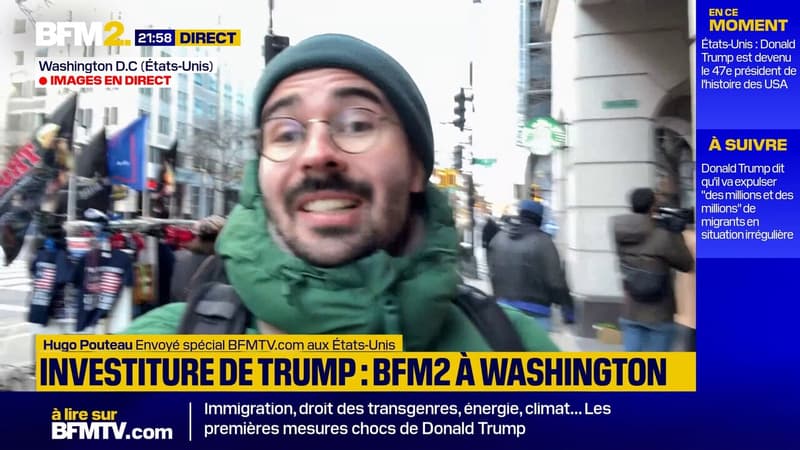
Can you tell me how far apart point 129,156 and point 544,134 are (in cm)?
154

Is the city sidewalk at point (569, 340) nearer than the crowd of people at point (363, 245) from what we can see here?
No

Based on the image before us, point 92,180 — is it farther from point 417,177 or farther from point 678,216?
point 678,216

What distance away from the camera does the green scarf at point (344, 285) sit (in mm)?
2174

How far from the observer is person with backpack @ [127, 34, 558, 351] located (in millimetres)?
2186

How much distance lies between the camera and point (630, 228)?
7.40ft

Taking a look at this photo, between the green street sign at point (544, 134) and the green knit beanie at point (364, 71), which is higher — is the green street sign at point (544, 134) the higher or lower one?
the lower one

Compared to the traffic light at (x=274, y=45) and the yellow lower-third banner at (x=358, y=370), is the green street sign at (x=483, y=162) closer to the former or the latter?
the yellow lower-third banner at (x=358, y=370)

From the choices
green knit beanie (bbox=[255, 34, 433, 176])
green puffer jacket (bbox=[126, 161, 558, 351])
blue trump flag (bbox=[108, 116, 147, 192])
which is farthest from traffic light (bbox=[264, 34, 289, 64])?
blue trump flag (bbox=[108, 116, 147, 192])

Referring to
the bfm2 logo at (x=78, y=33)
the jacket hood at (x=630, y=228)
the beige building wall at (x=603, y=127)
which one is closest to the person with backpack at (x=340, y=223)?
the beige building wall at (x=603, y=127)

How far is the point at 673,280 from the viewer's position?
231 cm

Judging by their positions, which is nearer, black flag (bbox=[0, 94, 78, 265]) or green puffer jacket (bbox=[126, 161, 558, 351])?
green puffer jacket (bbox=[126, 161, 558, 351])

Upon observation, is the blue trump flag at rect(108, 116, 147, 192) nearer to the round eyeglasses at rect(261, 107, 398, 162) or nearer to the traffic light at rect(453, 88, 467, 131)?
the round eyeglasses at rect(261, 107, 398, 162)

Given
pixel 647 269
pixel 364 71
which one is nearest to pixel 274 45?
pixel 364 71

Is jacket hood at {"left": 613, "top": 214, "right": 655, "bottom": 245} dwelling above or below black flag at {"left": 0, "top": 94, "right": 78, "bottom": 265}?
below
